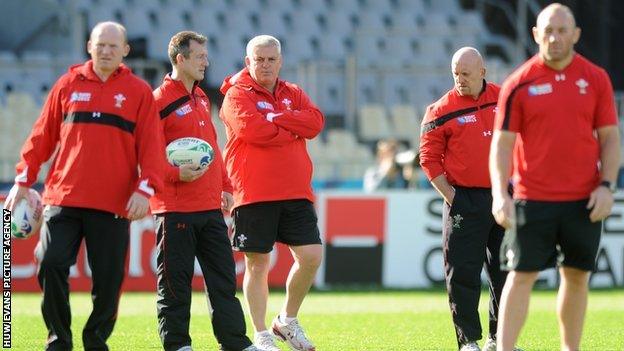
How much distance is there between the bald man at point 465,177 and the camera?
28.8ft

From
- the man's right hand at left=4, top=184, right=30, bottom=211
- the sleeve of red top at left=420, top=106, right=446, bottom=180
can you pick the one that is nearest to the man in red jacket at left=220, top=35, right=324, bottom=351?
the sleeve of red top at left=420, top=106, right=446, bottom=180

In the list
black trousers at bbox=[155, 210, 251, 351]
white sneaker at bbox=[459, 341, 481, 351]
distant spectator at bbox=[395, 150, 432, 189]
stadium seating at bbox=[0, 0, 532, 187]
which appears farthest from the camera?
stadium seating at bbox=[0, 0, 532, 187]

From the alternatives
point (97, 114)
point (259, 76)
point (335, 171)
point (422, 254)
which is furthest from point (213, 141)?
point (335, 171)

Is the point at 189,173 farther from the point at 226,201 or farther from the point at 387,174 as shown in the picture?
the point at 387,174

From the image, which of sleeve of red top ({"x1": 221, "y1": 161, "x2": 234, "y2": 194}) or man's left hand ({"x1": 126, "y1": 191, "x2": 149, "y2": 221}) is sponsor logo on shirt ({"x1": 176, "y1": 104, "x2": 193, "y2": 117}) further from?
man's left hand ({"x1": 126, "y1": 191, "x2": 149, "y2": 221})

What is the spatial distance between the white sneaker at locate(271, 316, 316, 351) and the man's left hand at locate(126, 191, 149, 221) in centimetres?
202

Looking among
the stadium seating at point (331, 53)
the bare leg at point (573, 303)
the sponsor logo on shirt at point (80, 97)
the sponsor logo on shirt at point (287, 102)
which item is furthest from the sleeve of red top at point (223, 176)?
the stadium seating at point (331, 53)

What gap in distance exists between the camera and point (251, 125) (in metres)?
8.72

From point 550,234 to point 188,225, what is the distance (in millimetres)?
2426

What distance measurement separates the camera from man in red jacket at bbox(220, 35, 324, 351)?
8805mm

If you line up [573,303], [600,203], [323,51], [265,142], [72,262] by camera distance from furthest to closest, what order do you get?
[323,51]
[265,142]
[72,262]
[573,303]
[600,203]

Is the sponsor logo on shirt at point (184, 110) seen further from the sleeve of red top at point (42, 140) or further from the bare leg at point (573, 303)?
the bare leg at point (573, 303)

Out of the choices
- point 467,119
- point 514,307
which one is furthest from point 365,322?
point 514,307

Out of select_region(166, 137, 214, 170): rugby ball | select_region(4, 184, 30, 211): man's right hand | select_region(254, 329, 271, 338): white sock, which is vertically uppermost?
select_region(166, 137, 214, 170): rugby ball
